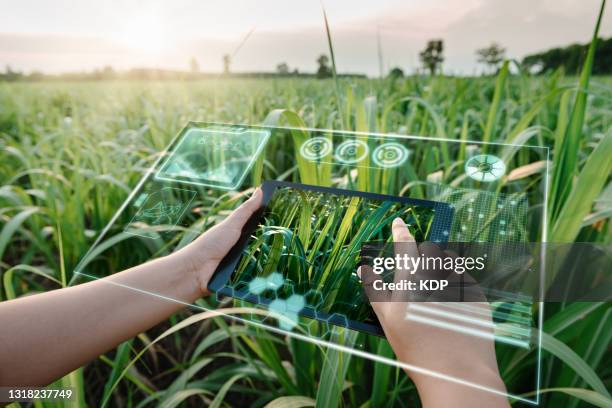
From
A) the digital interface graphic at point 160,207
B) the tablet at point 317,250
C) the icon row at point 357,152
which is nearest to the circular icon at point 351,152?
the icon row at point 357,152

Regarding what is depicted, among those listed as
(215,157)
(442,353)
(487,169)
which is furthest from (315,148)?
(442,353)

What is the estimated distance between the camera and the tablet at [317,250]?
0.47m

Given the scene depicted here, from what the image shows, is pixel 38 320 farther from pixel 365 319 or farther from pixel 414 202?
pixel 414 202

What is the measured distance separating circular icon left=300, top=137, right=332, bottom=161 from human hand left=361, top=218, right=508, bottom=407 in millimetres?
367

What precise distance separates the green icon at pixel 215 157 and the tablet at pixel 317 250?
157mm

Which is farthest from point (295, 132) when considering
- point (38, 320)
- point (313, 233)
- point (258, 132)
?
point (38, 320)

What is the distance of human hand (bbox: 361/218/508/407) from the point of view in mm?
368

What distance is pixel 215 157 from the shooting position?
0.75m

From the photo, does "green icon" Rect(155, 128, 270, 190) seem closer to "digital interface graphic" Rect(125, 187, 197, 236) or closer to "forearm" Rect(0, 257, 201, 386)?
"digital interface graphic" Rect(125, 187, 197, 236)

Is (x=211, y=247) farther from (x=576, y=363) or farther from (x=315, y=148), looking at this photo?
(x=576, y=363)

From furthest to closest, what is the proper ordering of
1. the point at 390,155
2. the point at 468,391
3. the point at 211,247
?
the point at 390,155 < the point at 211,247 < the point at 468,391

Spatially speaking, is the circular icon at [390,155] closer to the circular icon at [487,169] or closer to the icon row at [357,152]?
the icon row at [357,152]

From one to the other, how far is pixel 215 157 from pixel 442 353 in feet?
1.82

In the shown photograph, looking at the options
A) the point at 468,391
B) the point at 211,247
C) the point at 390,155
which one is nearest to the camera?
the point at 468,391
